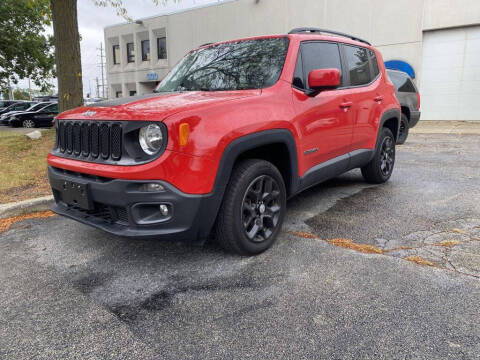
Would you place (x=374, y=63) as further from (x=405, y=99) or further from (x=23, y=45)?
(x=23, y=45)

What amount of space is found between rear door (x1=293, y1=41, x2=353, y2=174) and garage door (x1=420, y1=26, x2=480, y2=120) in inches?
600

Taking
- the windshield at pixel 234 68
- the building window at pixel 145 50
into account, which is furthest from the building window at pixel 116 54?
the windshield at pixel 234 68

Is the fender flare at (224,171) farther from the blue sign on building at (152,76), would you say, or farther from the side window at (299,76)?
the blue sign on building at (152,76)

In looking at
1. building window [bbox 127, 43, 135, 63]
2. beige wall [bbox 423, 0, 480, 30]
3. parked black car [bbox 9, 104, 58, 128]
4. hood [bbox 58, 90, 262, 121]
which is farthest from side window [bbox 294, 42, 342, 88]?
building window [bbox 127, 43, 135, 63]

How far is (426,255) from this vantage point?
3014 mm

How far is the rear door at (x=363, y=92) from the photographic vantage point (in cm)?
427

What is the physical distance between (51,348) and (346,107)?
134 inches

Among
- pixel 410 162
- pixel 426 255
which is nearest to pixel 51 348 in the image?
pixel 426 255

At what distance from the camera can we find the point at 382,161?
17.4 ft

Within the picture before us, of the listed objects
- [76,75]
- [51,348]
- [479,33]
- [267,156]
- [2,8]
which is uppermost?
[2,8]

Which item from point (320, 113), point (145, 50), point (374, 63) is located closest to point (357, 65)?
point (374, 63)

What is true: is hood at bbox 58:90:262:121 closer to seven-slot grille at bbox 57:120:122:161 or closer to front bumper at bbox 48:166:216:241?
Answer: seven-slot grille at bbox 57:120:122:161

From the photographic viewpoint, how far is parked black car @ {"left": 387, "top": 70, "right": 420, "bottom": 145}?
854 cm

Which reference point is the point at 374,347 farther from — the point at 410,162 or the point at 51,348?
the point at 410,162
